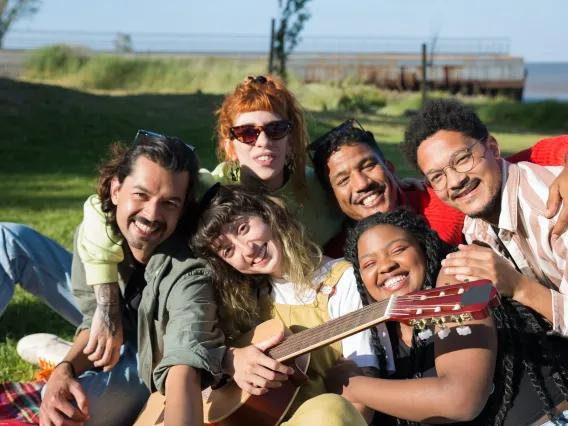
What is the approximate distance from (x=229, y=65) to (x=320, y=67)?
815 centimetres

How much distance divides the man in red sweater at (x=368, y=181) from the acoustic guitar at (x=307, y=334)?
89cm

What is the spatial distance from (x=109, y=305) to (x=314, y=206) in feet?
4.14

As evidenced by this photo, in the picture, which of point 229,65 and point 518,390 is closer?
point 518,390

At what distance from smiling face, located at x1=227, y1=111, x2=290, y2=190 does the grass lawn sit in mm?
2084

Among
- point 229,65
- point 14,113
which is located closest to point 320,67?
point 229,65

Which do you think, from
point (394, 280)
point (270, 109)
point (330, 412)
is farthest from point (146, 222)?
point (330, 412)

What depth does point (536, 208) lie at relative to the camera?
3.49 m

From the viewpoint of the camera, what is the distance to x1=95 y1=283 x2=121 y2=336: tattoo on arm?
396cm

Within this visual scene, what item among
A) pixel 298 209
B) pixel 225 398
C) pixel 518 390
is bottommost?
pixel 225 398

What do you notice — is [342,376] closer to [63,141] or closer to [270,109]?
[270,109]

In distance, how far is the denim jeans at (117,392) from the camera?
408 centimetres

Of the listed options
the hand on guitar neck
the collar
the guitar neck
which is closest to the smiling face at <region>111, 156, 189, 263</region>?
the hand on guitar neck

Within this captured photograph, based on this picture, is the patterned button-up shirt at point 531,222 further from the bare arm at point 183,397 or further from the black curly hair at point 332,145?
the bare arm at point 183,397

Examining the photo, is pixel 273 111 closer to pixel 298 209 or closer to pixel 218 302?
pixel 298 209
